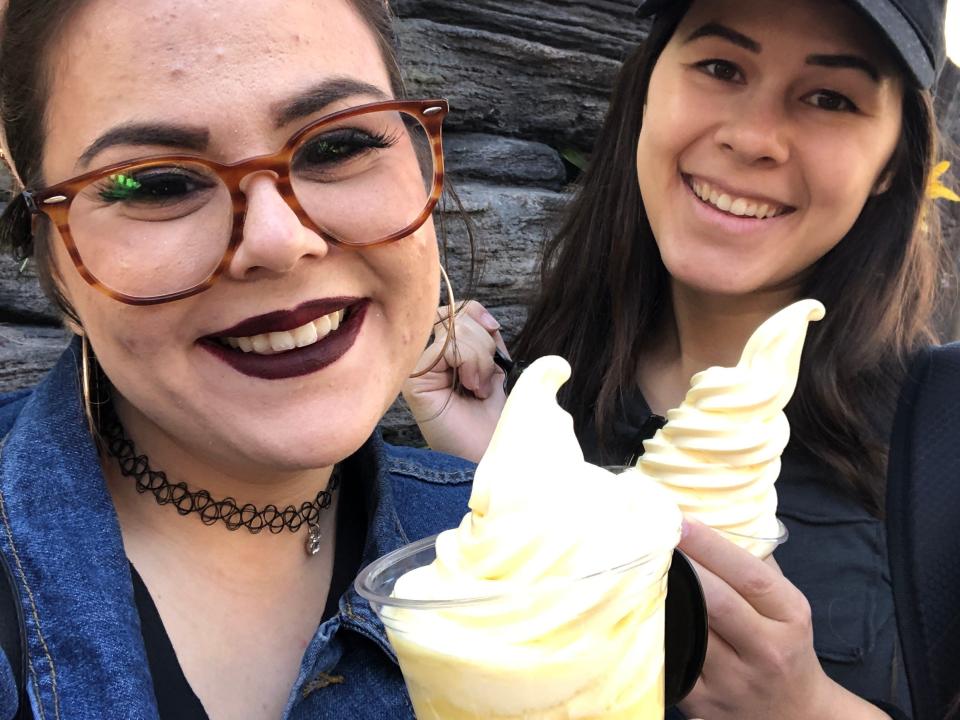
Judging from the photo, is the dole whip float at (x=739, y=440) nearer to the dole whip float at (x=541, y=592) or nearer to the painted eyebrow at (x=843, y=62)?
the dole whip float at (x=541, y=592)

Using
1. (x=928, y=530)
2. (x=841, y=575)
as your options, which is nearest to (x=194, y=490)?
(x=928, y=530)

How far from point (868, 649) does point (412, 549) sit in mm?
1420

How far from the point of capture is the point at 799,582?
2.28m

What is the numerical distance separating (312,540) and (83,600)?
471mm

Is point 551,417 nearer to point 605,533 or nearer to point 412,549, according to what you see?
point 605,533

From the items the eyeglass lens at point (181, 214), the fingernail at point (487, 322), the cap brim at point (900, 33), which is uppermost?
the cap brim at point (900, 33)

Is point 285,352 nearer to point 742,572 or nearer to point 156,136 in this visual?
point 156,136

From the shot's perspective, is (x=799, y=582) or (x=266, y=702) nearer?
(x=266, y=702)

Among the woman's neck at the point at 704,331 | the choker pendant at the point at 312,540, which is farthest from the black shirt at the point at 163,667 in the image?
the woman's neck at the point at 704,331

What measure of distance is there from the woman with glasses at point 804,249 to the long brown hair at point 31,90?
100cm

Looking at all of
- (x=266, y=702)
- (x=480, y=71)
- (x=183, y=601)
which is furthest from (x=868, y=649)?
(x=480, y=71)

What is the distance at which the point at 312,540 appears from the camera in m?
1.77

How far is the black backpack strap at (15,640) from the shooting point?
1.30 m

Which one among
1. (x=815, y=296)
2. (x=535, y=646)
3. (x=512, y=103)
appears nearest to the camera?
(x=535, y=646)
